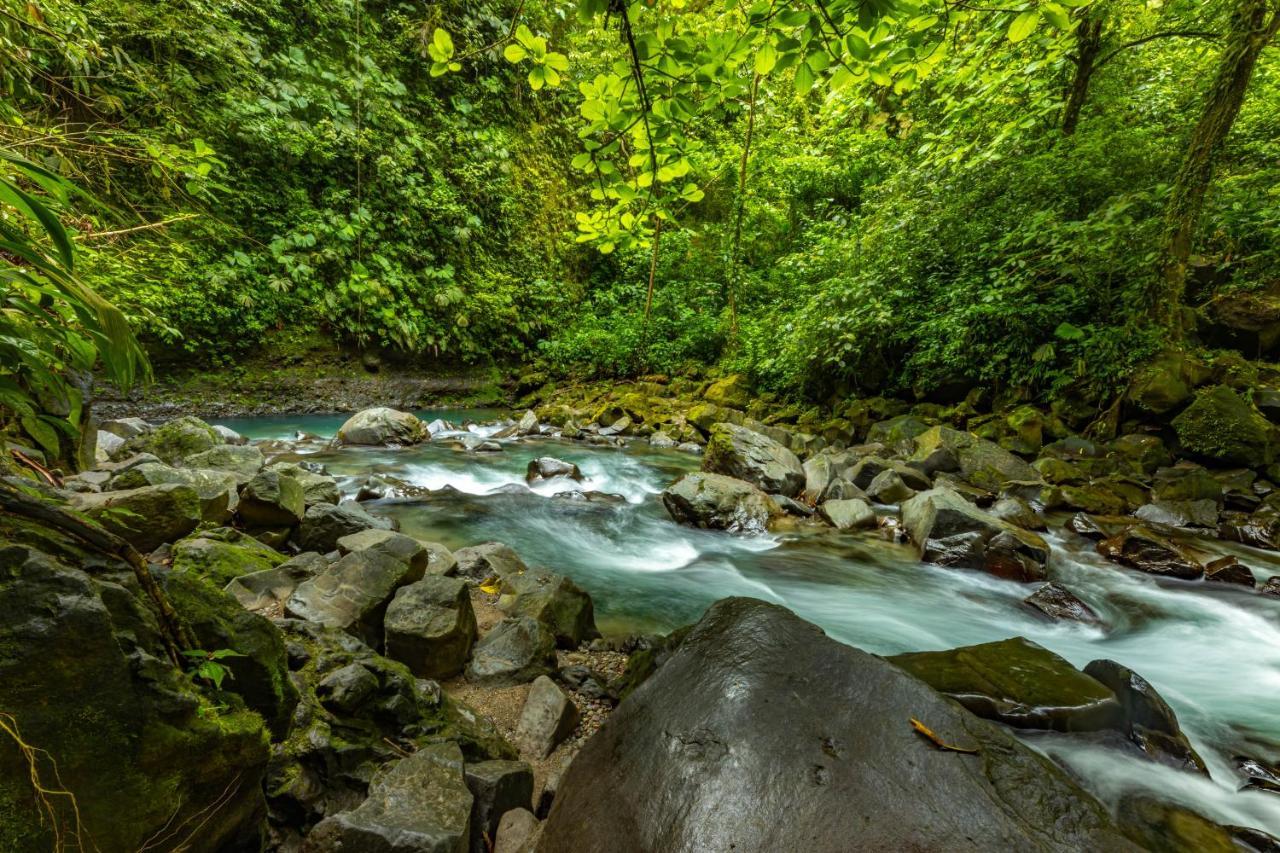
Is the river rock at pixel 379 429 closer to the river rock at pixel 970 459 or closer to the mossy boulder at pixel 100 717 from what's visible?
the mossy boulder at pixel 100 717

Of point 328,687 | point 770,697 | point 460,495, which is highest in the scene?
point 770,697

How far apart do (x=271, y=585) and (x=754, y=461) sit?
16.7ft

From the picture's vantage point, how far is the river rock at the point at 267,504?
11.6ft

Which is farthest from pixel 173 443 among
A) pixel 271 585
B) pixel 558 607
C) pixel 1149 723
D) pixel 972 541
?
pixel 972 541

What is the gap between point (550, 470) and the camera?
680cm

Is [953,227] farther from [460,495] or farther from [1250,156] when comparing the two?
[460,495]

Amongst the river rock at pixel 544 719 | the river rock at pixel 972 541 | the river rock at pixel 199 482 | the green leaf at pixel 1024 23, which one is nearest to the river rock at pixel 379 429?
the river rock at pixel 199 482

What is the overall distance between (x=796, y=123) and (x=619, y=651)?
16.4 metres

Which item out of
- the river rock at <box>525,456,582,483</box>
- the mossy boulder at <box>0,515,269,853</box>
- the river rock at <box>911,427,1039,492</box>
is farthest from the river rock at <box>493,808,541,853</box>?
the river rock at <box>911,427,1039,492</box>

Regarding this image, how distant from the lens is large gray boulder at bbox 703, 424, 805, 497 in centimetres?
627

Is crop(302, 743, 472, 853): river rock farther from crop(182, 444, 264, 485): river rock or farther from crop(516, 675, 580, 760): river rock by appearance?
crop(182, 444, 264, 485): river rock

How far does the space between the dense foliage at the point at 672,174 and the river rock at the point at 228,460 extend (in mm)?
1290

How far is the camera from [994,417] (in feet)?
23.8

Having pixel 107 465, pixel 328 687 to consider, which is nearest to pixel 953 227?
pixel 328 687
